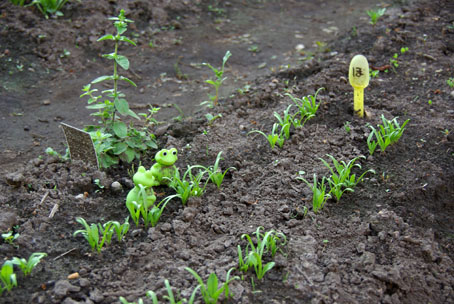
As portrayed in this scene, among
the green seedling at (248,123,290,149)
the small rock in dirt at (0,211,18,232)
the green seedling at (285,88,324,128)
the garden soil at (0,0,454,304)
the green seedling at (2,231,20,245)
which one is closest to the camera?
the garden soil at (0,0,454,304)

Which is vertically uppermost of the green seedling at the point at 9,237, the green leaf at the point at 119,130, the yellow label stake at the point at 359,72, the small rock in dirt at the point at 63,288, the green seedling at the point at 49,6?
the green seedling at the point at 49,6

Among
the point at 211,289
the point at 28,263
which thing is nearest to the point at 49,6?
the point at 28,263

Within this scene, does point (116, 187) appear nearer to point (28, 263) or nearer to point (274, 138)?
point (28, 263)

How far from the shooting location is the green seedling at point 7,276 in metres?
2.15

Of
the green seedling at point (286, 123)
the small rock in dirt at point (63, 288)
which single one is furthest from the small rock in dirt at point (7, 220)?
the green seedling at point (286, 123)

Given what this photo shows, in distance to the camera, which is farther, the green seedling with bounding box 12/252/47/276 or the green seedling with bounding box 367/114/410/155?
the green seedling with bounding box 367/114/410/155

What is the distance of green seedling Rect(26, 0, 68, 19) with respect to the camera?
5016 mm

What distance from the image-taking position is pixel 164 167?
287 cm

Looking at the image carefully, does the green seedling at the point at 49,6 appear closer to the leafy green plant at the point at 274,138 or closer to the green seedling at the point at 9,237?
the leafy green plant at the point at 274,138

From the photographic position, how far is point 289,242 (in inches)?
98.3

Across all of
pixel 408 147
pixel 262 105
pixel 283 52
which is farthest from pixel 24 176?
pixel 283 52

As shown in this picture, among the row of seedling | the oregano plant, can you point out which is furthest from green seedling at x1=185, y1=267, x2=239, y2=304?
the oregano plant

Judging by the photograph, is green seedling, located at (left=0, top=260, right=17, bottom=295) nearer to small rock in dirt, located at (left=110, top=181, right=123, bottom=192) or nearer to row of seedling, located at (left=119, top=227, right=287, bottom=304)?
row of seedling, located at (left=119, top=227, right=287, bottom=304)

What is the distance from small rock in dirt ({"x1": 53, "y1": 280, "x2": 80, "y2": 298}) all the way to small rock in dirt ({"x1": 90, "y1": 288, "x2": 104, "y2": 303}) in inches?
2.8
